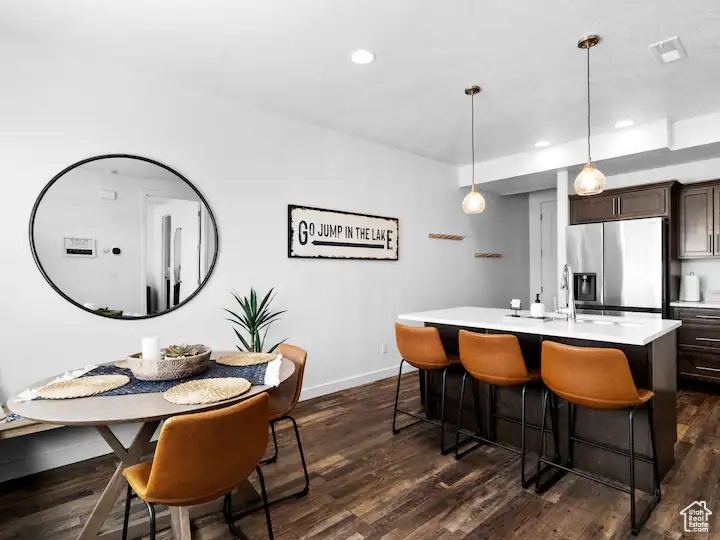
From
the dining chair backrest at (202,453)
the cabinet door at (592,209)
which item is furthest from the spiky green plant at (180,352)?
the cabinet door at (592,209)

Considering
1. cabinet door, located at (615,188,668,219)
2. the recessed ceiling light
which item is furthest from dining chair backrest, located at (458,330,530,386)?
cabinet door, located at (615,188,668,219)

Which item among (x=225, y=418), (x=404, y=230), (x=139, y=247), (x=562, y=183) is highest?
(x=562, y=183)

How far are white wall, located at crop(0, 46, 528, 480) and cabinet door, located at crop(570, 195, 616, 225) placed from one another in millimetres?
1395

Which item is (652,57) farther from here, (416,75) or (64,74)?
(64,74)

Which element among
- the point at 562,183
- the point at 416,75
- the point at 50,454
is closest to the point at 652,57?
the point at 416,75

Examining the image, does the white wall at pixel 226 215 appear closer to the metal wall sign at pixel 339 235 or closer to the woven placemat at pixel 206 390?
the metal wall sign at pixel 339 235

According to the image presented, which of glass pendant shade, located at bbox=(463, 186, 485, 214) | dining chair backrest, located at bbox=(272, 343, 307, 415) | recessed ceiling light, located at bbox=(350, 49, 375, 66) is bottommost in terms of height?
dining chair backrest, located at bbox=(272, 343, 307, 415)

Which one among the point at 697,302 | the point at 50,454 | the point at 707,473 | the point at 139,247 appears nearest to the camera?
the point at 707,473

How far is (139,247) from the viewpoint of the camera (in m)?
3.01

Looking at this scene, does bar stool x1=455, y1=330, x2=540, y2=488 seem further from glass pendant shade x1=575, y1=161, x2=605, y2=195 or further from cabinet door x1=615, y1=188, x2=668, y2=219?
cabinet door x1=615, y1=188, x2=668, y2=219

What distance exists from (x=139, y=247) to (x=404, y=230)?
9.51 ft

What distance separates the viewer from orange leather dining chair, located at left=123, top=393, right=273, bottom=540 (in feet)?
4.51

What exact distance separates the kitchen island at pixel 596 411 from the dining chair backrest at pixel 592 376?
0.16m

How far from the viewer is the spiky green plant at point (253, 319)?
336cm
